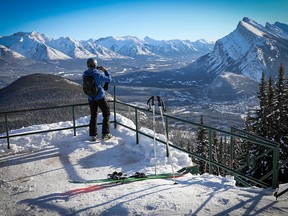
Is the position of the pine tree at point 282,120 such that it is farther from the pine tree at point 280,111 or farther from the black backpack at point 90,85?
the black backpack at point 90,85

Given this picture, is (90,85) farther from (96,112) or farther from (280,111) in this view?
(280,111)

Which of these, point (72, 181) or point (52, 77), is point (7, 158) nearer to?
point (72, 181)

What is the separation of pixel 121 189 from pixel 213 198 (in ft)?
6.11

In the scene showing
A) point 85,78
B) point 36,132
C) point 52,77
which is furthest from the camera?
point 52,77

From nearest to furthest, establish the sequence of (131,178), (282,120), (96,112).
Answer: (131,178), (96,112), (282,120)

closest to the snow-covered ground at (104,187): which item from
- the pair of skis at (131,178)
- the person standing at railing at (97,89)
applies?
the pair of skis at (131,178)

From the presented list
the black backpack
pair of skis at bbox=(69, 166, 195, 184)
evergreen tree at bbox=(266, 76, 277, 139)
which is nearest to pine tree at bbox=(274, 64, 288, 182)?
evergreen tree at bbox=(266, 76, 277, 139)

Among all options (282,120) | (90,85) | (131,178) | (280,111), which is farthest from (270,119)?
(131,178)

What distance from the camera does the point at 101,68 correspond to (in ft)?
29.6

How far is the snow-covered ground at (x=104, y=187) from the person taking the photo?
5.18m

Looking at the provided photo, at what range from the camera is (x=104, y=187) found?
633 centimetres

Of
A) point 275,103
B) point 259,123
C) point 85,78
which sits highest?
point 85,78

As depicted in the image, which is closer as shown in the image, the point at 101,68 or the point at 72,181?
the point at 72,181

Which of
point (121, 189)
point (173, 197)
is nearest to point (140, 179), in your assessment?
point (121, 189)
